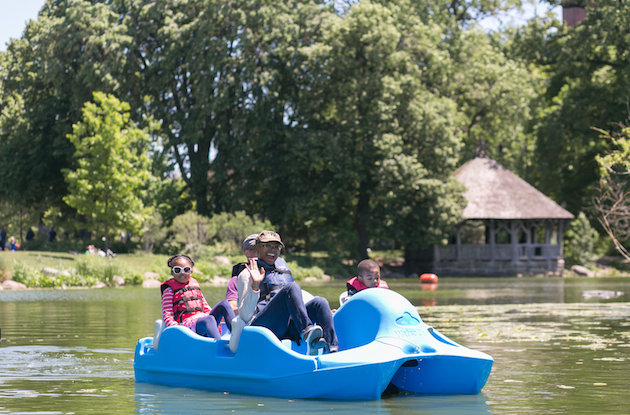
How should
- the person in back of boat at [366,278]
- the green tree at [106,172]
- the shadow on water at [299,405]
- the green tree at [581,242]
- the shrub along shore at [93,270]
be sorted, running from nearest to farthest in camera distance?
the shadow on water at [299,405] < the person in back of boat at [366,278] < the shrub along shore at [93,270] < the green tree at [106,172] < the green tree at [581,242]

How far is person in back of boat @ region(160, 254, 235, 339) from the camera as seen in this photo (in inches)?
437

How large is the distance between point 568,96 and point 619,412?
46.8 meters

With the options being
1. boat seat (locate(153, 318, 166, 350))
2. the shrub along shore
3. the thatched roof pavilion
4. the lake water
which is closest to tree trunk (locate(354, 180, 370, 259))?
the thatched roof pavilion

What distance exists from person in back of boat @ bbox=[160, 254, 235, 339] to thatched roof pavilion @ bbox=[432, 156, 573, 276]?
1611 inches

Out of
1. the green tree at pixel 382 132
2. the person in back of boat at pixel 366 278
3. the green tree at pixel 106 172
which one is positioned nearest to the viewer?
the person in back of boat at pixel 366 278

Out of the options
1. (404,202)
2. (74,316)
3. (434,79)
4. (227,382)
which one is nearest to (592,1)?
(434,79)

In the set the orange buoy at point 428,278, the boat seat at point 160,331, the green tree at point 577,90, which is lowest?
the orange buoy at point 428,278

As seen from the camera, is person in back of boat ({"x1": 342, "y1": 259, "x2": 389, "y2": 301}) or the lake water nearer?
the lake water

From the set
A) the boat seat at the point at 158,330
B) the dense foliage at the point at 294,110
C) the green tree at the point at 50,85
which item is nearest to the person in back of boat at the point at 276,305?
the boat seat at the point at 158,330

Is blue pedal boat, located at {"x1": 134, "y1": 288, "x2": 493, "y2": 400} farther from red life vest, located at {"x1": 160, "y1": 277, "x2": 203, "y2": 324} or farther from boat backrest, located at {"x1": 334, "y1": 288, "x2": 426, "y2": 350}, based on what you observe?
red life vest, located at {"x1": 160, "y1": 277, "x2": 203, "y2": 324}

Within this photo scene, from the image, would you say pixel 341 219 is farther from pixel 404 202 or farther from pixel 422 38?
pixel 422 38

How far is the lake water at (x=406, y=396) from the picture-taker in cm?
906

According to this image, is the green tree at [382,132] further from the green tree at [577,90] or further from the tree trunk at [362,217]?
the green tree at [577,90]

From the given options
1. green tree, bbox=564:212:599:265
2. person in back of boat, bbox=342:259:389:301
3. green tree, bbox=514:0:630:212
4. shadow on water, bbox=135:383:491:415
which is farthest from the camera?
green tree, bbox=564:212:599:265
